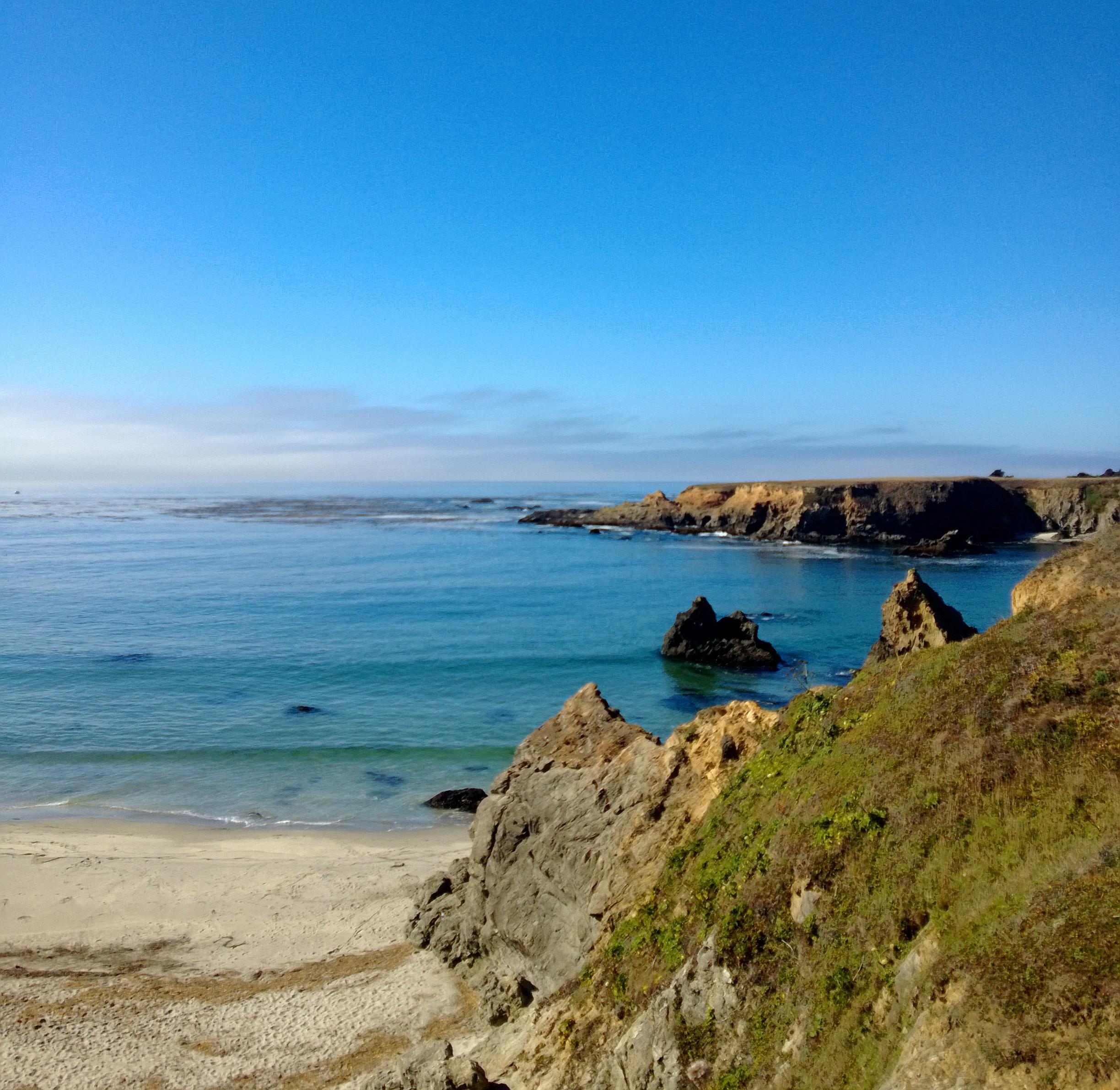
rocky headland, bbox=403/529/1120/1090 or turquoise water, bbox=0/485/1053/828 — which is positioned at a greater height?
rocky headland, bbox=403/529/1120/1090

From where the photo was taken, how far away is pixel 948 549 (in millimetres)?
84375

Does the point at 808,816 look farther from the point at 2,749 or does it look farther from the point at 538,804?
the point at 2,749

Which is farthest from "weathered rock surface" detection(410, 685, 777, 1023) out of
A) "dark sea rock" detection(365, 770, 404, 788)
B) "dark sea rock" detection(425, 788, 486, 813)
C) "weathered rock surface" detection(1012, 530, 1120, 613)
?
"dark sea rock" detection(365, 770, 404, 788)

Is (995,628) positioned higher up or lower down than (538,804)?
higher up

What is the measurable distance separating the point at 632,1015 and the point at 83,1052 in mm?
10792

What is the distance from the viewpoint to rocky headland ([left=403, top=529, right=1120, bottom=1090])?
7.41 metres

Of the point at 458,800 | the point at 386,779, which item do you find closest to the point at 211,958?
the point at 458,800

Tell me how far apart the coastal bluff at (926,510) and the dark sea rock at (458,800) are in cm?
7770

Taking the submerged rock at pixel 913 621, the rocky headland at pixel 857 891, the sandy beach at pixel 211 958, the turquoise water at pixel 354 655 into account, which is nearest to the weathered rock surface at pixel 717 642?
the turquoise water at pixel 354 655

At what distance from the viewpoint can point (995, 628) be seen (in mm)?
13000

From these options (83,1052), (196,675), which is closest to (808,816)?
(83,1052)

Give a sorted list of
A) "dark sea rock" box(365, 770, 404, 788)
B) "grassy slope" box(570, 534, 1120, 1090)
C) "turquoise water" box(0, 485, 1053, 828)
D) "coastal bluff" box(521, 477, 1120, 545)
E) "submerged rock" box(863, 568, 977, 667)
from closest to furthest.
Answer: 1. "grassy slope" box(570, 534, 1120, 1090)
2. "dark sea rock" box(365, 770, 404, 788)
3. "submerged rock" box(863, 568, 977, 667)
4. "turquoise water" box(0, 485, 1053, 828)
5. "coastal bluff" box(521, 477, 1120, 545)

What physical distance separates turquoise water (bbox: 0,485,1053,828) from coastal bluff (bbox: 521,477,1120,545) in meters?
8.61

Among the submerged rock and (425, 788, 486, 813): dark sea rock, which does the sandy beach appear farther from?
the submerged rock
